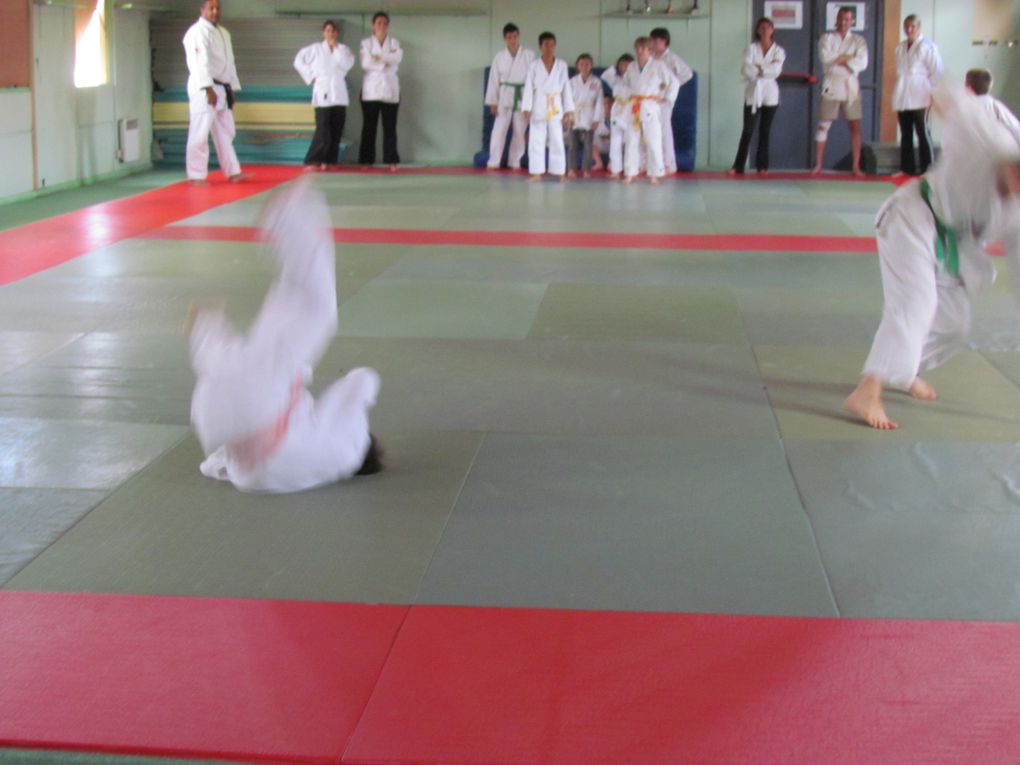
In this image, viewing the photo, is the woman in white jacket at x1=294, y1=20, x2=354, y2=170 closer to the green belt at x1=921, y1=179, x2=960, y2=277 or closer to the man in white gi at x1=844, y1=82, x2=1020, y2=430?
the man in white gi at x1=844, y1=82, x2=1020, y2=430

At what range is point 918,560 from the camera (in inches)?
137

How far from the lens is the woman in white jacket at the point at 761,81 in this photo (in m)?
14.4

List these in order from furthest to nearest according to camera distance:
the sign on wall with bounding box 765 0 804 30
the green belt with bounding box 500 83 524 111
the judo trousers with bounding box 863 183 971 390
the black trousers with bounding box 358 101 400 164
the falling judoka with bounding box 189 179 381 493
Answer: the sign on wall with bounding box 765 0 804 30
the black trousers with bounding box 358 101 400 164
the green belt with bounding box 500 83 524 111
the judo trousers with bounding box 863 183 971 390
the falling judoka with bounding box 189 179 381 493

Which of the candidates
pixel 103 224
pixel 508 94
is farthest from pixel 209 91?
A: pixel 508 94

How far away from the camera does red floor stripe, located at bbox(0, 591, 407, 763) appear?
2.60 m

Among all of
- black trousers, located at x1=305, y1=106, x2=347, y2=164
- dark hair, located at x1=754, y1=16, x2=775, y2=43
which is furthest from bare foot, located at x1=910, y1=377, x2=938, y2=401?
black trousers, located at x1=305, y1=106, x2=347, y2=164

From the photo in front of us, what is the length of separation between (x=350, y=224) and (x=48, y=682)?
24.9 ft

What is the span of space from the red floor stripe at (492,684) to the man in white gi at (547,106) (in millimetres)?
10943

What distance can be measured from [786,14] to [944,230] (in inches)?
475

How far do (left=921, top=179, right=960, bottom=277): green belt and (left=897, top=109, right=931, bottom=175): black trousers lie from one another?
10103 mm

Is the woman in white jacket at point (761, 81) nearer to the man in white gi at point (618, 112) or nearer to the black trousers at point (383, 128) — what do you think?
the man in white gi at point (618, 112)

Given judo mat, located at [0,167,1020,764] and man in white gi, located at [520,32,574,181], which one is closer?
judo mat, located at [0,167,1020,764]

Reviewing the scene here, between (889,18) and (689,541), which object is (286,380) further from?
(889,18)

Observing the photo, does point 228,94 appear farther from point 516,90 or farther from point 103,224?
point 103,224
